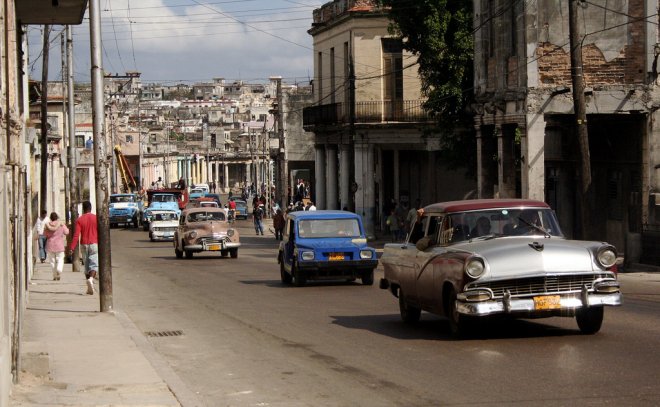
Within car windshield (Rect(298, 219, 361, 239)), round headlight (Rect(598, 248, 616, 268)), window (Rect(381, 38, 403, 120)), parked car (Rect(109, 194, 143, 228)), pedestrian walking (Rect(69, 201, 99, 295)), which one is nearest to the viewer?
round headlight (Rect(598, 248, 616, 268))

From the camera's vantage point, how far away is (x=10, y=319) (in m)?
11.3

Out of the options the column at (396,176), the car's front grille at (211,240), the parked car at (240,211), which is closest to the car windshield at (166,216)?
the column at (396,176)

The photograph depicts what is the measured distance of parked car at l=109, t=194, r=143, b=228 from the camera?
7662 cm

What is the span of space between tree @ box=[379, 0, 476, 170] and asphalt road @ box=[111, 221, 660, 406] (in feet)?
63.3

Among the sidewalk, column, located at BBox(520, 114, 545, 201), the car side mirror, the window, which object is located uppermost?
the window

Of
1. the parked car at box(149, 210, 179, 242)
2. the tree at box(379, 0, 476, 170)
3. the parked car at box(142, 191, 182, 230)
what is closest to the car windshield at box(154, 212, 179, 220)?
the parked car at box(149, 210, 179, 242)

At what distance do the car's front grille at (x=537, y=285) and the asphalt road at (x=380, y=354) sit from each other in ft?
2.14

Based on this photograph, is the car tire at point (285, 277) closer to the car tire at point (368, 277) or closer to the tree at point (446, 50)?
the car tire at point (368, 277)

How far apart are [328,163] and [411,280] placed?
149 feet

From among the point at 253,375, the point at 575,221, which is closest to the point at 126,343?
the point at 253,375

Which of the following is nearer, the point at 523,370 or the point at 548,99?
the point at 523,370

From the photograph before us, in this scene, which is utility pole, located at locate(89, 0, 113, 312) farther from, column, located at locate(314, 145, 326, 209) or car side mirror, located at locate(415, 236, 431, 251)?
column, located at locate(314, 145, 326, 209)

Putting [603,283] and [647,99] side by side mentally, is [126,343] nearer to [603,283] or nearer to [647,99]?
[603,283]

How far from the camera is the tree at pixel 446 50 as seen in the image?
42.4 metres
